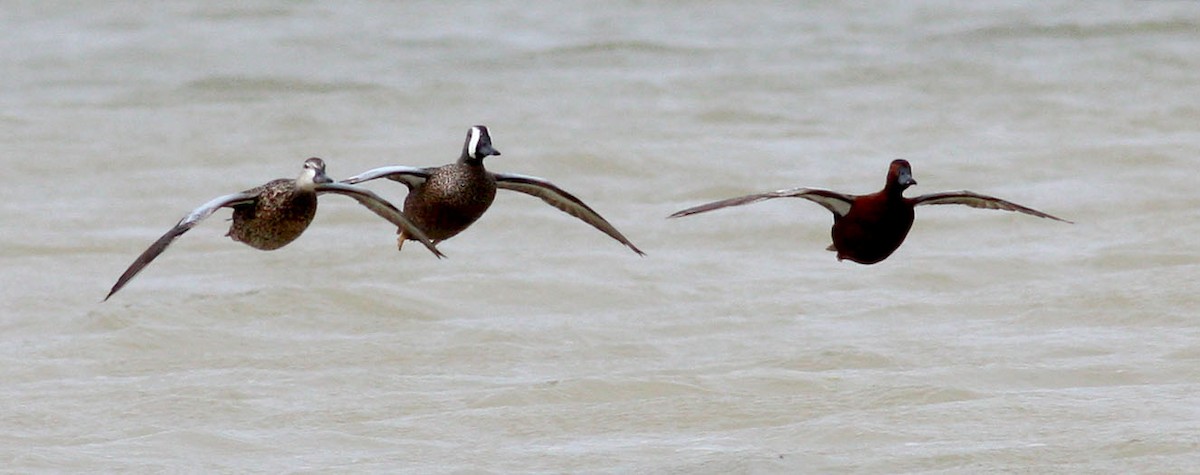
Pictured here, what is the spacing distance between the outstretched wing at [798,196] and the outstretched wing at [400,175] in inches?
44.8

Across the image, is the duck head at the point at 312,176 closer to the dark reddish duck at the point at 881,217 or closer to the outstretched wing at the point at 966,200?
the dark reddish duck at the point at 881,217

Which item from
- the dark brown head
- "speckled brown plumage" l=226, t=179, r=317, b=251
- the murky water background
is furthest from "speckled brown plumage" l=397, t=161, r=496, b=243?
the murky water background

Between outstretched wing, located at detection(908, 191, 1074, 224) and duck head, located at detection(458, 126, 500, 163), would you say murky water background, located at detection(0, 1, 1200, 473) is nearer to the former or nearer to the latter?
outstretched wing, located at detection(908, 191, 1074, 224)

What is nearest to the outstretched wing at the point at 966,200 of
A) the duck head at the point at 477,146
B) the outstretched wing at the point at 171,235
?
the duck head at the point at 477,146

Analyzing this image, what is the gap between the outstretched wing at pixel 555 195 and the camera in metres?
8.74

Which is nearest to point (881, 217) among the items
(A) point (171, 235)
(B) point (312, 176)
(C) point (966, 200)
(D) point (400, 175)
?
(C) point (966, 200)

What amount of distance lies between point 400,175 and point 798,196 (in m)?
1.83

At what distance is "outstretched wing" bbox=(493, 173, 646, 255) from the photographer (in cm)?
874

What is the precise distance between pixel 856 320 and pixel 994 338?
3.40 feet

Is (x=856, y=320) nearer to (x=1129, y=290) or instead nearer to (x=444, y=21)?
(x=1129, y=290)

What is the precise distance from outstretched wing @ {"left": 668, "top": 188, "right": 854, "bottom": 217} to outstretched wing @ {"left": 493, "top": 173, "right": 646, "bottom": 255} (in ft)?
1.89

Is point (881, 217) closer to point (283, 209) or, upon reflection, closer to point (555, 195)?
point (555, 195)

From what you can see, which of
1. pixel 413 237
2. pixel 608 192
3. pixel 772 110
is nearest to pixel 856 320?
pixel 608 192

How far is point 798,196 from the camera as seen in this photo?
7941mm
